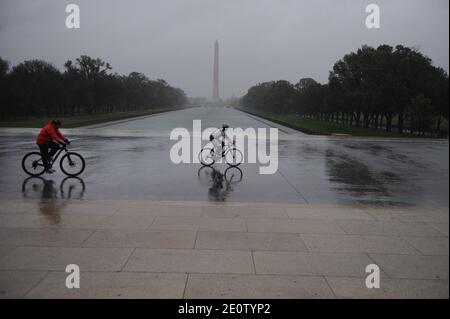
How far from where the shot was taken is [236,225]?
265 inches

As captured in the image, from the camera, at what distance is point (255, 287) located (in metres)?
4.36

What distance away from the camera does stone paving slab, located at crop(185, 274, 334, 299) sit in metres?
4.18

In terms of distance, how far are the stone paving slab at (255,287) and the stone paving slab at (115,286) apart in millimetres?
179

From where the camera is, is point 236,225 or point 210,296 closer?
point 210,296

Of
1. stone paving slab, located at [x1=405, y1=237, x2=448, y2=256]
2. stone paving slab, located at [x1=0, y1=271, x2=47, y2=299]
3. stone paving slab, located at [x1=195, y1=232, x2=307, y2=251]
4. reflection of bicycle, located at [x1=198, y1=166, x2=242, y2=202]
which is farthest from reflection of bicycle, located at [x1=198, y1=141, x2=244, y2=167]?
stone paving slab, located at [x1=0, y1=271, x2=47, y2=299]

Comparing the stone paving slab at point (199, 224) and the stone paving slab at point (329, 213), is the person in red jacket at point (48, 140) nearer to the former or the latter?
the stone paving slab at point (199, 224)

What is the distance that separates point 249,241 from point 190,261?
3.71 ft

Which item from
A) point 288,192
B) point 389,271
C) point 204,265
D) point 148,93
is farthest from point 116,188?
point 148,93

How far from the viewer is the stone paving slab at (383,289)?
4191 mm

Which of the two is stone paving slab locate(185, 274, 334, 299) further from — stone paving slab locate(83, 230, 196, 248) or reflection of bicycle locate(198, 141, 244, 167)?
reflection of bicycle locate(198, 141, 244, 167)

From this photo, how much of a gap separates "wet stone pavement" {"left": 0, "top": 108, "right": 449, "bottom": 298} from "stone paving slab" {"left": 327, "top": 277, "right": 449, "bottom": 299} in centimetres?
1

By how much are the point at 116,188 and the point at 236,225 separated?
419 centimetres
